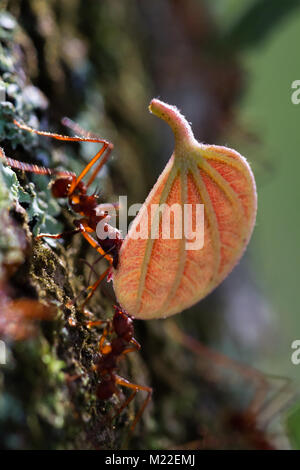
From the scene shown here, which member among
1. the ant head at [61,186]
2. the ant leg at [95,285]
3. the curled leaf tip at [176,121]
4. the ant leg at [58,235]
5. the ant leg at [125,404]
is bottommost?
the ant leg at [125,404]

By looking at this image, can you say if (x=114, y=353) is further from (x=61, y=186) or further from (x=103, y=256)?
(x=61, y=186)

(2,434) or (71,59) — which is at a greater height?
(71,59)

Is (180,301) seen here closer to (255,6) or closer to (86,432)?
(86,432)

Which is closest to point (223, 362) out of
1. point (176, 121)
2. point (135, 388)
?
point (135, 388)

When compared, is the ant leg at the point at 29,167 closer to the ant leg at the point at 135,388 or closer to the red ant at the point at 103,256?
the red ant at the point at 103,256

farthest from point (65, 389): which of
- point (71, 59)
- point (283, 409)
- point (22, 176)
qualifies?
point (71, 59)

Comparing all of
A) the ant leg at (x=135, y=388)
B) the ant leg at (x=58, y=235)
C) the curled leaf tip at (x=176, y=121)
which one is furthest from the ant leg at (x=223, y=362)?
the curled leaf tip at (x=176, y=121)
